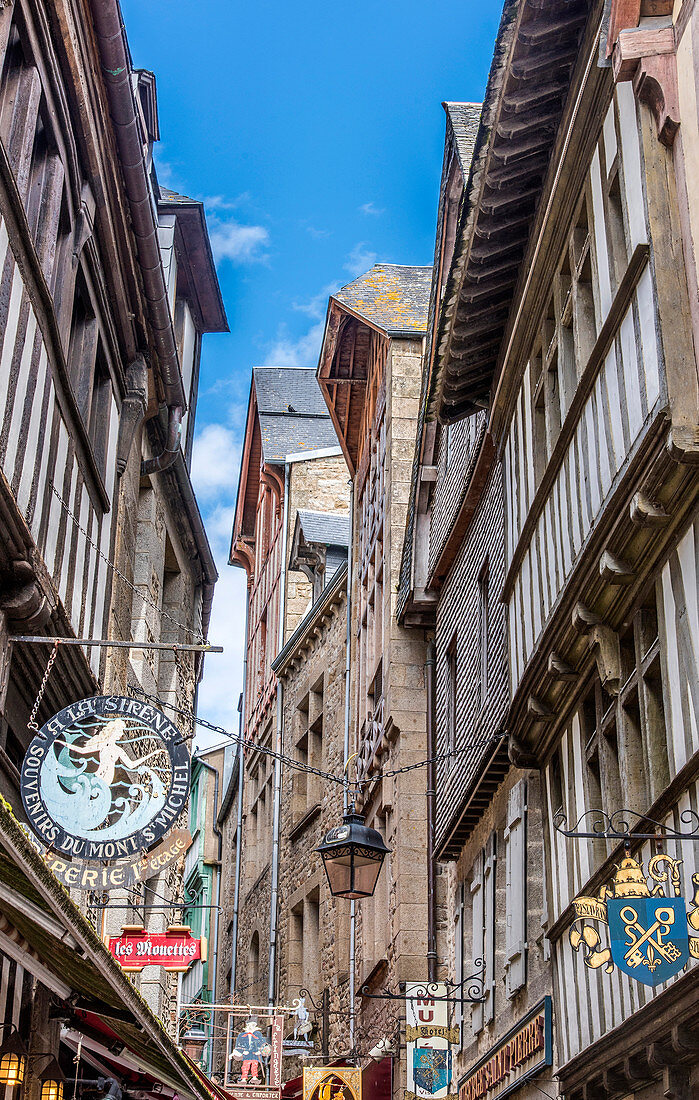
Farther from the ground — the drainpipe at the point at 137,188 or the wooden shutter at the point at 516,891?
the drainpipe at the point at 137,188

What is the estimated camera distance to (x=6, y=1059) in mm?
6316

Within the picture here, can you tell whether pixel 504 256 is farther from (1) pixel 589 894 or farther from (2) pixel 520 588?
(1) pixel 589 894

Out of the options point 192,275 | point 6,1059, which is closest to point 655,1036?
point 6,1059

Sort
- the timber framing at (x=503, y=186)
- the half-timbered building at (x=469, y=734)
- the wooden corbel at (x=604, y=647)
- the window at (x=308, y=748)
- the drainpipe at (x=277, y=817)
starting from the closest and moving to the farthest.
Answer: the wooden corbel at (x=604, y=647), the timber framing at (x=503, y=186), the half-timbered building at (x=469, y=734), the drainpipe at (x=277, y=817), the window at (x=308, y=748)

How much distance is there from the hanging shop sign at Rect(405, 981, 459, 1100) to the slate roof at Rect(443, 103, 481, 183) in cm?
734

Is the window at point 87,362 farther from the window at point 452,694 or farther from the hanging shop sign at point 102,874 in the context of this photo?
the window at point 452,694

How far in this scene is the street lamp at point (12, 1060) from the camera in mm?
6234

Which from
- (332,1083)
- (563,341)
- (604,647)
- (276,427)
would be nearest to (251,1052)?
(332,1083)

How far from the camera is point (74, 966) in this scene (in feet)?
17.5

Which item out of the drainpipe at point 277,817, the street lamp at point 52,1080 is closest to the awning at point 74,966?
the street lamp at point 52,1080

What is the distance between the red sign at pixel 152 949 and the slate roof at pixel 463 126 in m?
7.37

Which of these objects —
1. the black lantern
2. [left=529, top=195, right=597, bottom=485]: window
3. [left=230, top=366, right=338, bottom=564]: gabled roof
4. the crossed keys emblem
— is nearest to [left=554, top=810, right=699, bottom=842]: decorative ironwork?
the crossed keys emblem

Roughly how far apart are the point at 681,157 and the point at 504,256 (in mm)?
3597

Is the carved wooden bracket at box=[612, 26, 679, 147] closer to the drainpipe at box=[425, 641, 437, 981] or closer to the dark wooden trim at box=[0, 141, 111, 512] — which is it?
the dark wooden trim at box=[0, 141, 111, 512]
